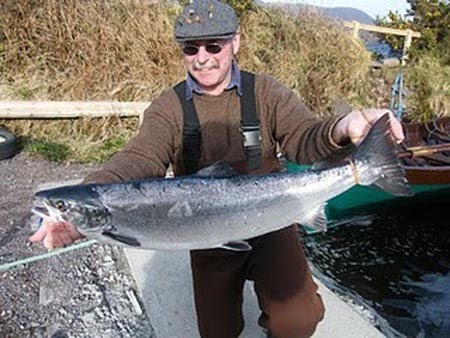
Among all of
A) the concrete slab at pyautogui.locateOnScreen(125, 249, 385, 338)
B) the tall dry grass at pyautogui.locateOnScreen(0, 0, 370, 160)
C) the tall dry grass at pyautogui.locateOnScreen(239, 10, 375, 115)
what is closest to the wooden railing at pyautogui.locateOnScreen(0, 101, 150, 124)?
the tall dry grass at pyautogui.locateOnScreen(0, 0, 370, 160)

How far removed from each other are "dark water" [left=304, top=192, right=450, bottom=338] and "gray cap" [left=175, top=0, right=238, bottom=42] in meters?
3.55

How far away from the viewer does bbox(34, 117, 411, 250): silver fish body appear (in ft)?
6.61

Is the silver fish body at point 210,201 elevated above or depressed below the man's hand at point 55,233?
above

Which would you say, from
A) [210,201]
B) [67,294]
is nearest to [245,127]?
[210,201]

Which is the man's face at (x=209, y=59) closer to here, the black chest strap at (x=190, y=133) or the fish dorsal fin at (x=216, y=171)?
the black chest strap at (x=190, y=133)

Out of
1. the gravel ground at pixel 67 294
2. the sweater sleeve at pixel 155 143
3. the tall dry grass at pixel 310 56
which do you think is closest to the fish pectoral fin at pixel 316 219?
the sweater sleeve at pixel 155 143

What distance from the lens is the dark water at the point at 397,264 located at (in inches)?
215

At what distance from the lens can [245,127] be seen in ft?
9.46

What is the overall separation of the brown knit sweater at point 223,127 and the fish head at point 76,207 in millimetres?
800

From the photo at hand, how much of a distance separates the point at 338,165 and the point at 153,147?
3.60 ft

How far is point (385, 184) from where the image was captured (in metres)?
2.27

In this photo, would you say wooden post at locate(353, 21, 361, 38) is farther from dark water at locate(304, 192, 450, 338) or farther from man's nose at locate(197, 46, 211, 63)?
man's nose at locate(197, 46, 211, 63)

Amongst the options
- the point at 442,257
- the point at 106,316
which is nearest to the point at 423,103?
the point at 442,257

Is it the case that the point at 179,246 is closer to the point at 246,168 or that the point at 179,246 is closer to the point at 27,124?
the point at 246,168
